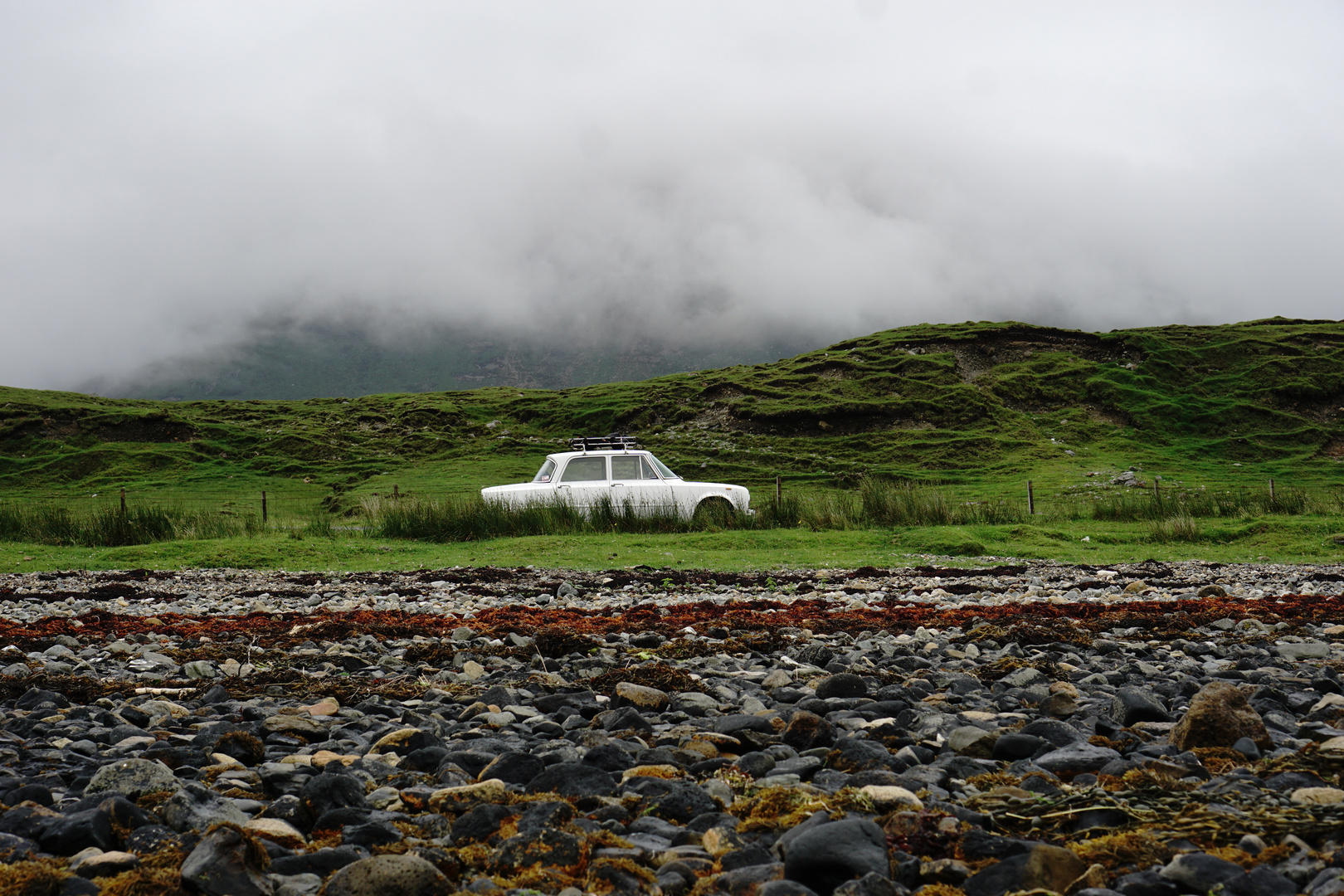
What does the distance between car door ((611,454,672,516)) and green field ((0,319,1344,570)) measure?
52.1 ft

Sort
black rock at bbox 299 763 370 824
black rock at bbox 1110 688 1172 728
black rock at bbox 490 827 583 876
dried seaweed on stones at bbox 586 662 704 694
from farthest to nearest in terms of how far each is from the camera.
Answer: dried seaweed on stones at bbox 586 662 704 694 < black rock at bbox 1110 688 1172 728 < black rock at bbox 299 763 370 824 < black rock at bbox 490 827 583 876

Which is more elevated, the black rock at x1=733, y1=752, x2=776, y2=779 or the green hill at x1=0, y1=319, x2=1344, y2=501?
the green hill at x1=0, y1=319, x2=1344, y2=501

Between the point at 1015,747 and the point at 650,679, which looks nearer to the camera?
the point at 1015,747

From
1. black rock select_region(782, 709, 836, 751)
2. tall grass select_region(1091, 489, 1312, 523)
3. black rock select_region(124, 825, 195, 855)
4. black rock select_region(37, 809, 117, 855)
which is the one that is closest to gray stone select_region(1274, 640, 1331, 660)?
black rock select_region(782, 709, 836, 751)

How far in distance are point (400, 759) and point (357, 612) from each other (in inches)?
195

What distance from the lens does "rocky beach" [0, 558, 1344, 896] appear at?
6.63 ft

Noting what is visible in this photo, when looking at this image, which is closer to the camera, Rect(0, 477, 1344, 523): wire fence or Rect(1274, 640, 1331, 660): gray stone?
Rect(1274, 640, 1331, 660): gray stone

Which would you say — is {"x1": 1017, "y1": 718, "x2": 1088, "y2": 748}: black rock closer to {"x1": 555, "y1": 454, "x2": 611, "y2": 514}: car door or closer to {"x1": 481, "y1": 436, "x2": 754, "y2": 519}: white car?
{"x1": 481, "y1": 436, "x2": 754, "y2": 519}: white car

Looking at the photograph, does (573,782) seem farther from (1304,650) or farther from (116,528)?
(116,528)

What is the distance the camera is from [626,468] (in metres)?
19.2

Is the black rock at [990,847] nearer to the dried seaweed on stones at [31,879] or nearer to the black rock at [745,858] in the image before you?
the black rock at [745,858]

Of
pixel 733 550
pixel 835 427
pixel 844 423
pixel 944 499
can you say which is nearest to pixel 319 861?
pixel 733 550

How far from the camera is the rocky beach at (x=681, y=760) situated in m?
2.02

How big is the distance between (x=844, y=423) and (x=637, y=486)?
42437 millimetres
